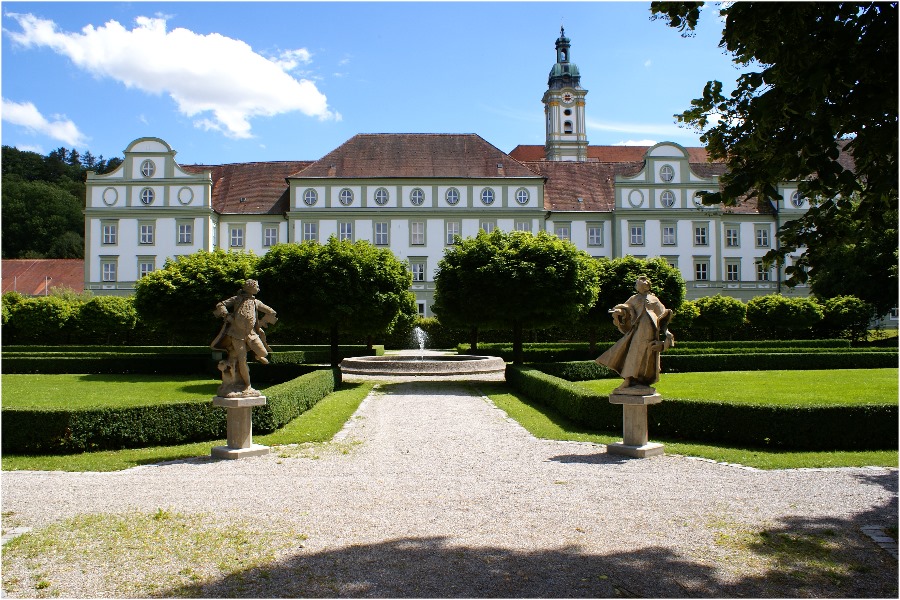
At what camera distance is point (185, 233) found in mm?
45750

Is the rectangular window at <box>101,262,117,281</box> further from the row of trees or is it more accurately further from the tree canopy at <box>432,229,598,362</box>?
the tree canopy at <box>432,229,598,362</box>

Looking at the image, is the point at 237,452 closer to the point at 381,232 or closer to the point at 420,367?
the point at 420,367

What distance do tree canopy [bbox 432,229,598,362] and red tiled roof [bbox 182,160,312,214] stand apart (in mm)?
28484

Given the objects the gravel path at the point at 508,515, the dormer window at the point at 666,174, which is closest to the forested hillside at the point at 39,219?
the dormer window at the point at 666,174

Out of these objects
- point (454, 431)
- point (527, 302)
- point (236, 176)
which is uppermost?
point (236, 176)

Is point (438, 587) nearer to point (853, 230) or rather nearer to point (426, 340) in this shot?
point (853, 230)

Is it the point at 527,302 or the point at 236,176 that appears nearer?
the point at 527,302

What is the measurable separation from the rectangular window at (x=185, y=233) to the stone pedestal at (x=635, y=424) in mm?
41234

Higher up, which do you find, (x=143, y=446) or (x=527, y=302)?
(x=527, y=302)

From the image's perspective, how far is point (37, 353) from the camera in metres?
26.7

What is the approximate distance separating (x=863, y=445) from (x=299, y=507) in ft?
27.8

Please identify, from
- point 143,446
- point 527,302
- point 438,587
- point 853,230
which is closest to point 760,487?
point 853,230

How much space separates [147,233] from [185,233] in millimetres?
2535

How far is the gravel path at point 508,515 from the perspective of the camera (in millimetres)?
4863
